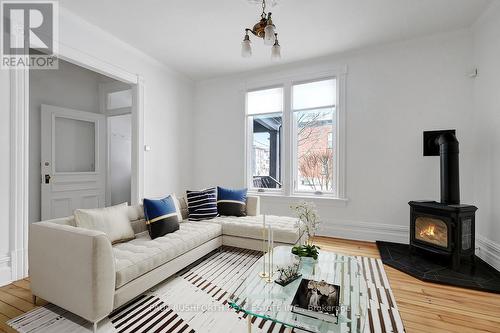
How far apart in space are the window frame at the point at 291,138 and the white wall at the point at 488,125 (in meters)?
1.57

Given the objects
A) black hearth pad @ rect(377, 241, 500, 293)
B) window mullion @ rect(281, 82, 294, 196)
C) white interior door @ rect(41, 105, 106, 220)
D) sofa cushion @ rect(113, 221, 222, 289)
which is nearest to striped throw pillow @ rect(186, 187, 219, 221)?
sofa cushion @ rect(113, 221, 222, 289)

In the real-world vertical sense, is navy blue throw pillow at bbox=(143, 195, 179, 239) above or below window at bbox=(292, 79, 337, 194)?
below

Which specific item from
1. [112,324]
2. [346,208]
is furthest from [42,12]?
[346,208]

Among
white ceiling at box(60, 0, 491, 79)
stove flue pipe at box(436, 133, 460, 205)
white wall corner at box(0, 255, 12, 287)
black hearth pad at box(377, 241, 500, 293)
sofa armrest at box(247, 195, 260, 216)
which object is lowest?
black hearth pad at box(377, 241, 500, 293)

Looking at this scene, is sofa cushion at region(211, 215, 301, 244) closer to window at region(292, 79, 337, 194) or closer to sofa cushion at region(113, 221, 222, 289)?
sofa cushion at region(113, 221, 222, 289)

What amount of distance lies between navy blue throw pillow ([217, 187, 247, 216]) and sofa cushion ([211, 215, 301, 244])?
0.48 ft

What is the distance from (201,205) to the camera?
11.0 feet

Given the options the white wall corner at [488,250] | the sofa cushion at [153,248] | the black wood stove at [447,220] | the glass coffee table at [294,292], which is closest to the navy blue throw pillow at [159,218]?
the sofa cushion at [153,248]

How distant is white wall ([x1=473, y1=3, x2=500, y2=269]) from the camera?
266 cm

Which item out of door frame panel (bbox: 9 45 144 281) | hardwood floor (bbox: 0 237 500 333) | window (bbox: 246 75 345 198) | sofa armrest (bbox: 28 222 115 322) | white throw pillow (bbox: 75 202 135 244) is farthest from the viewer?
window (bbox: 246 75 345 198)

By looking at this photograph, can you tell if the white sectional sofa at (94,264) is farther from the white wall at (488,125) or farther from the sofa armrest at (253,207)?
the white wall at (488,125)

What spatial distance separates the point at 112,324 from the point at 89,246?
63 centimetres

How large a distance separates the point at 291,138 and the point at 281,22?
1828 millimetres

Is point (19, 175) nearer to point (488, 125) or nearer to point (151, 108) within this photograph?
point (151, 108)
